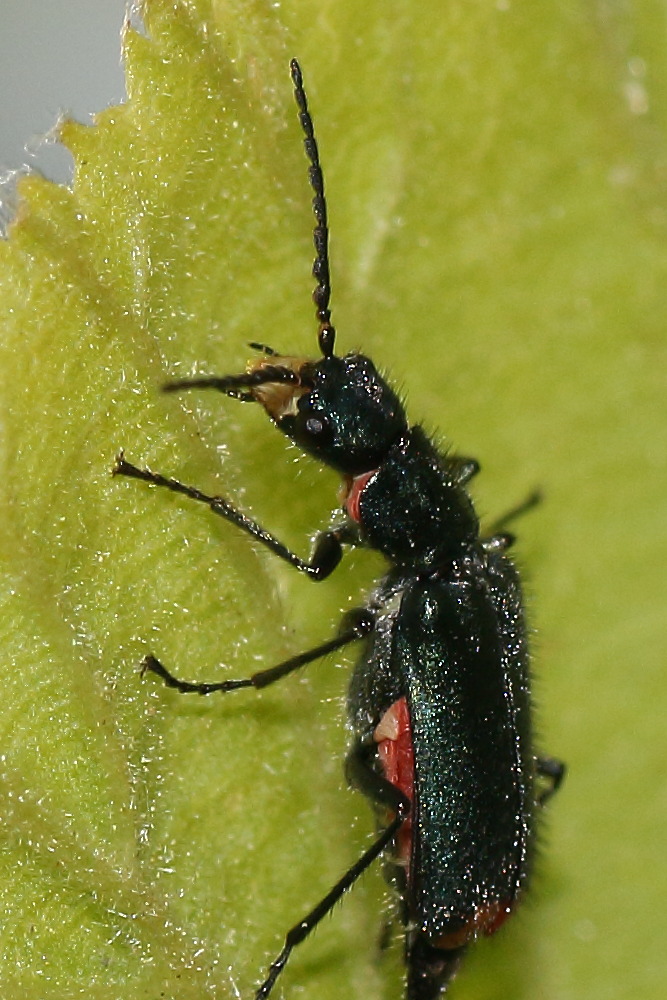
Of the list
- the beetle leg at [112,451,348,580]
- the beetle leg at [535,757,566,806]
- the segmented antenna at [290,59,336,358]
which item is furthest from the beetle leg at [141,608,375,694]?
the segmented antenna at [290,59,336,358]

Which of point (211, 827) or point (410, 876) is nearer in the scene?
point (211, 827)

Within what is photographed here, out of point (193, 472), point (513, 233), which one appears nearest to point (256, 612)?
point (193, 472)

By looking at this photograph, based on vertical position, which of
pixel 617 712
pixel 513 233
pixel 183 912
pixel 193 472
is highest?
pixel 513 233

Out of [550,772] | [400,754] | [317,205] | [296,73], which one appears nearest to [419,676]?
[400,754]

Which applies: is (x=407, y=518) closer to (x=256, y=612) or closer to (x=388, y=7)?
(x=256, y=612)

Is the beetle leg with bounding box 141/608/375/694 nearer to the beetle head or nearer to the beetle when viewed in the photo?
the beetle

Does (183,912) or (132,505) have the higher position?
(132,505)
